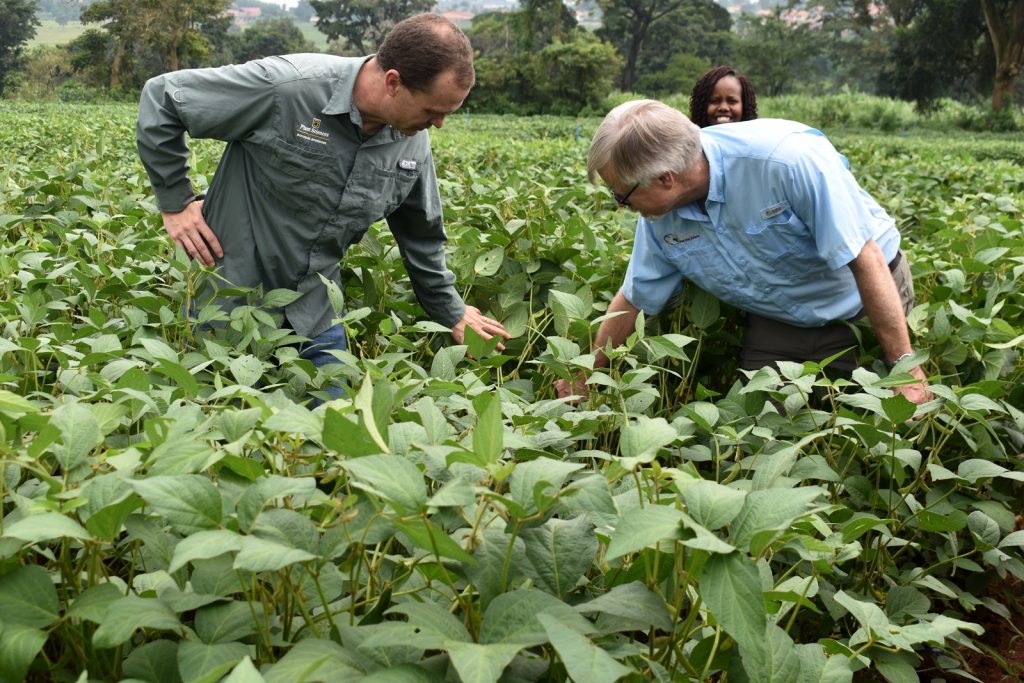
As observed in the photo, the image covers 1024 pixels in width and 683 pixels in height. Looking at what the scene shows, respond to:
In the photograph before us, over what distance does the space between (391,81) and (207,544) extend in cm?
203

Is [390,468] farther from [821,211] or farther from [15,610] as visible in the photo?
[821,211]

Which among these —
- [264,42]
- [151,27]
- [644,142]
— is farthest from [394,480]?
[264,42]

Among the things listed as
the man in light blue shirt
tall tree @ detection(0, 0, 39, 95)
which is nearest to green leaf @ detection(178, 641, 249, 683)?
the man in light blue shirt

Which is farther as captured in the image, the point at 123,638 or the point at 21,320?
the point at 21,320

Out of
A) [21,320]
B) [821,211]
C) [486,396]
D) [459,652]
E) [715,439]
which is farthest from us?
[821,211]

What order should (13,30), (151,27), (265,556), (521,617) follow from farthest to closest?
(13,30)
(151,27)
(521,617)
(265,556)

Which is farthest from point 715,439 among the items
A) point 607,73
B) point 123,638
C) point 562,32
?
point 562,32

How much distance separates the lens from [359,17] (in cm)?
6575

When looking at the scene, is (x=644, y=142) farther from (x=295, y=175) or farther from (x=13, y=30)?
(x=13, y=30)

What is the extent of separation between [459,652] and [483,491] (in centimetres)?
17

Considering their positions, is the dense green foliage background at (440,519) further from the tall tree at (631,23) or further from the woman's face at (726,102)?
the tall tree at (631,23)

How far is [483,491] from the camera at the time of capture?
3.34 ft

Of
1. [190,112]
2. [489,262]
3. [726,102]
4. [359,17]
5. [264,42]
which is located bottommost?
[489,262]

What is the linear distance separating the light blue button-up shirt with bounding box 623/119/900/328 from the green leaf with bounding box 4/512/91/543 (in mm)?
2109
